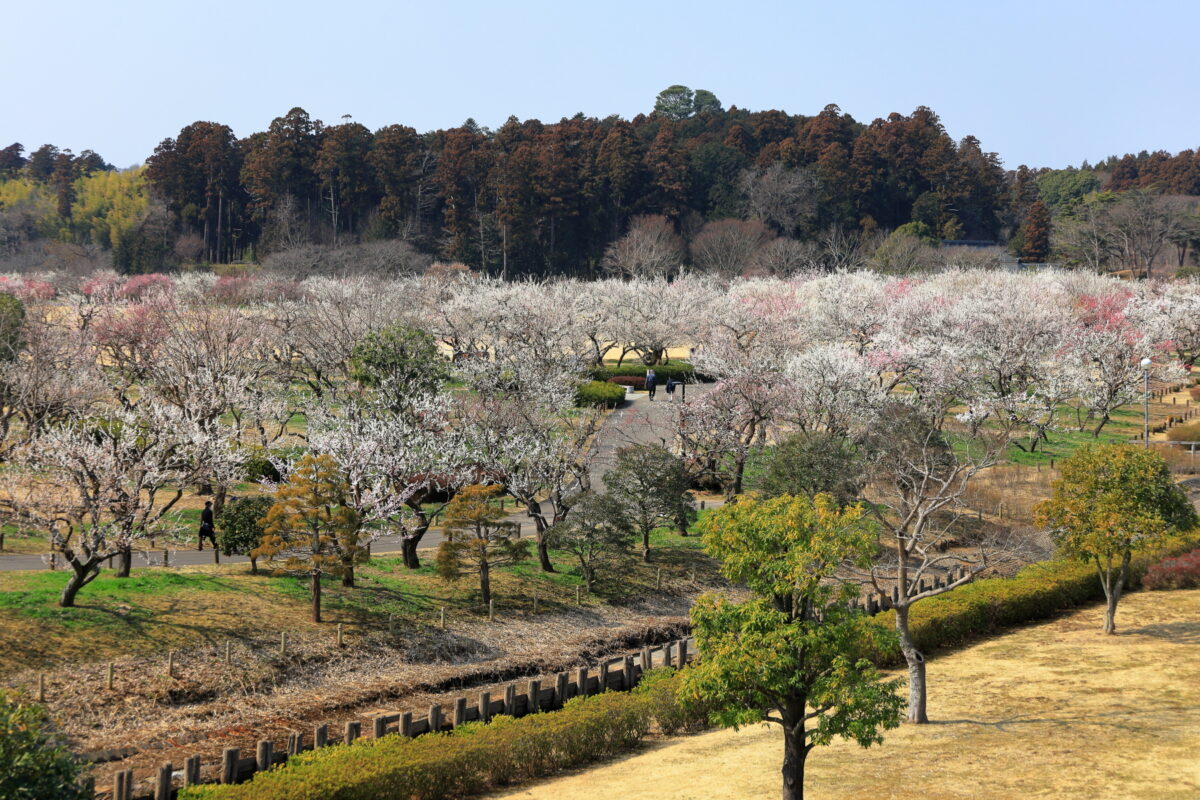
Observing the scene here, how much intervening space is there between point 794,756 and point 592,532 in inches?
604

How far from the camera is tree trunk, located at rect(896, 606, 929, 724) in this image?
20922mm

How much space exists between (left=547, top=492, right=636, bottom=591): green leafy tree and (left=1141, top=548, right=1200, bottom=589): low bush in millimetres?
14987

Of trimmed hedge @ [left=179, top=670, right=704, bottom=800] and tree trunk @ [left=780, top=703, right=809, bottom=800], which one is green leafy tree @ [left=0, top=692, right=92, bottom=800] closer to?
trimmed hedge @ [left=179, top=670, right=704, bottom=800]

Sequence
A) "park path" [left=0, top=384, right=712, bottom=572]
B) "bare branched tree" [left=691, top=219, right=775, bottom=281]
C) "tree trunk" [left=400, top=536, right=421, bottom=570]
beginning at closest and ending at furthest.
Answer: "park path" [left=0, top=384, right=712, bottom=572], "tree trunk" [left=400, top=536, right=421, bottom=570], "bare branched tree" [left=691, top=219, right=775, bottom=281]

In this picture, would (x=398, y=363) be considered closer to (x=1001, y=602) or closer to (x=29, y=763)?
(x=1001, y=602)

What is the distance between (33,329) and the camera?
47219 mm

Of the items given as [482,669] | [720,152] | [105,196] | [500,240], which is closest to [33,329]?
[482,669]

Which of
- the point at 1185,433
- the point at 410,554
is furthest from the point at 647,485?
the point at 1185,433

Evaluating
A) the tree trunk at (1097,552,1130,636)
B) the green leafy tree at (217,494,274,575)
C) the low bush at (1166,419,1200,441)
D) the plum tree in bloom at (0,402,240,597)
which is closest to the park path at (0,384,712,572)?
the green leafy tree at (217,494,274,575)

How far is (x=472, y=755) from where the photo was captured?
1923cm

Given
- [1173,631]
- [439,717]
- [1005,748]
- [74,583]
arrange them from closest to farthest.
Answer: [1005,748], [439,717], [74,583], [1173,631]

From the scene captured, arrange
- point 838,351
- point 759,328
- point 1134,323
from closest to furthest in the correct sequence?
point 838,351 < point 759,328 < point 1134,323

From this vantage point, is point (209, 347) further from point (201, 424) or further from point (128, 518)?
point (128, 518)

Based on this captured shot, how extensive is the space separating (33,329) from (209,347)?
41.1ft
